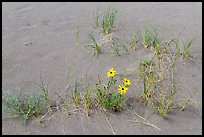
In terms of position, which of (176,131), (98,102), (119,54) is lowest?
(176,131)

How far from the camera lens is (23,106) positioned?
287 cm

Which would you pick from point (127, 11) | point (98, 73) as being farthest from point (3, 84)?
point (127, 11)

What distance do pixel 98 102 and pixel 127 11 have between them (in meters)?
2.19

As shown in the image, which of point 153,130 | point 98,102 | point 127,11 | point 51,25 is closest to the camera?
point 153,130

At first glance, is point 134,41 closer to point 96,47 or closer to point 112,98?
point 96,47

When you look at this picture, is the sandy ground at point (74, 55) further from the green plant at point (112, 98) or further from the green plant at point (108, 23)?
the green plant at point (108, 23)

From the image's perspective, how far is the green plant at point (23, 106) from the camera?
2750 mm

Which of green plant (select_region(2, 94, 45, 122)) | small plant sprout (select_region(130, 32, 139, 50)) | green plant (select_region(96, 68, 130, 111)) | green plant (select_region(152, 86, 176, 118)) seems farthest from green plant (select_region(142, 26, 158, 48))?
green plant (select_region(2, 94, 45, 122))

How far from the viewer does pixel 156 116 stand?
2.82 meters

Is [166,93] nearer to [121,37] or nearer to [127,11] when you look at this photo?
[121,37]

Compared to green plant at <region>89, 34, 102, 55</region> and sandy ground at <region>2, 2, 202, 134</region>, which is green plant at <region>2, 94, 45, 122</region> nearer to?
sandy ground at <region>2, 2, 202, 134</region>

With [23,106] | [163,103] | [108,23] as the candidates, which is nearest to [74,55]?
[108,23]

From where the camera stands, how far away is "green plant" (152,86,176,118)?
281 cm

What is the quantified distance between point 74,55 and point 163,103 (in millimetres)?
1266
